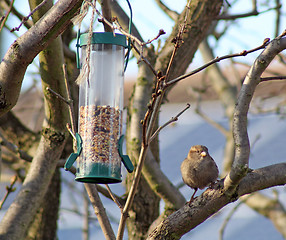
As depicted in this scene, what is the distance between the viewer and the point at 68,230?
9.02 metres

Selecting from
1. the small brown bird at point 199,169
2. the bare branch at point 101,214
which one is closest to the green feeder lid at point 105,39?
the bare branch at point 101,214

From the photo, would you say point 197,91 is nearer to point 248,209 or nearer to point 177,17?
point 248,209

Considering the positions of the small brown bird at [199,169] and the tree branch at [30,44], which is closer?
the tree branch at [30,44]

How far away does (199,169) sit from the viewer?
14.1 ft

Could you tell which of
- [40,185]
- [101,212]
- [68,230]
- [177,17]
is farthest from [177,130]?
[101,212]

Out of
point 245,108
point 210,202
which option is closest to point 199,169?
point 210,202

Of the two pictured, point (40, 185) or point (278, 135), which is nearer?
point (40, 185)

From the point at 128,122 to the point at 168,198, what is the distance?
0.81 m

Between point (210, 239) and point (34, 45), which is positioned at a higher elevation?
point (210, 239)

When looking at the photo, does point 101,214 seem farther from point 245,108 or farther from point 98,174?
point 245,108

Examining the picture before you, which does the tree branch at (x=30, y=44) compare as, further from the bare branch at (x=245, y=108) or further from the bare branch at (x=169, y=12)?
the bare branch at (x=169, y=12)

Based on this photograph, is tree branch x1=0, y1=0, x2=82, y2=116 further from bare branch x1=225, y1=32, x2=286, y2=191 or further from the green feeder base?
bare branch x1=225, y1=32, x2=286, y2=191

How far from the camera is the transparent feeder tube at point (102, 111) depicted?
3.26 metres

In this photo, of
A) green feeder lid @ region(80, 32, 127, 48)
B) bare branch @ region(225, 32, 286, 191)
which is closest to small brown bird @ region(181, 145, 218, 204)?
bare branch @ region(225, 32, 286, 191)
